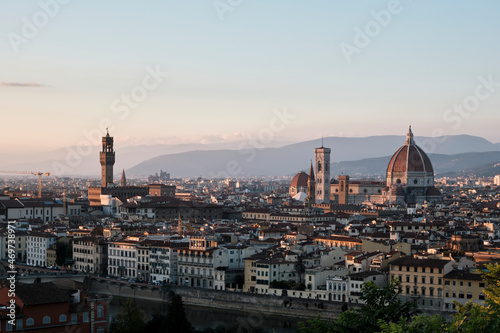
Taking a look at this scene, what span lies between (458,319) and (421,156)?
317 feet

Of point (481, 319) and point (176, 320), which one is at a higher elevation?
point (481, 319)

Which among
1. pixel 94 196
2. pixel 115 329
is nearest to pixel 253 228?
pixel 115 329

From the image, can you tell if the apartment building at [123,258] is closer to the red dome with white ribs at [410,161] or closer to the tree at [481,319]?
the tree at [481,319]

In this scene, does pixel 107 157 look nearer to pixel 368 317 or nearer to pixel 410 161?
pixel 410 161

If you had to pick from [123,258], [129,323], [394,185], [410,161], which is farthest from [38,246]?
[410,161]

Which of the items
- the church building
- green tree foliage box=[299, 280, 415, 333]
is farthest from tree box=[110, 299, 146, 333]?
the church building

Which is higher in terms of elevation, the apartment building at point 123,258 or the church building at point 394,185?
the church building at point 394,185

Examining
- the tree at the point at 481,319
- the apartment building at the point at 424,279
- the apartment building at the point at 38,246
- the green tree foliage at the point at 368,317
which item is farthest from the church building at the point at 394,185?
the tree at the point at 481,319

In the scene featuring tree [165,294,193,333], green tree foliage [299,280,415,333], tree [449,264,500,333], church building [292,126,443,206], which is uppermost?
church building [292,126,443,206]

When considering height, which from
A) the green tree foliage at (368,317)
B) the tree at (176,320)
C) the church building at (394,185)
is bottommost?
the tree at (176,320)

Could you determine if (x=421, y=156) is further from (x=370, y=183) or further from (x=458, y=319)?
(x=458, y=319)

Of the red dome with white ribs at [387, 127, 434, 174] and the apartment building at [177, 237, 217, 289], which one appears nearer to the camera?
the apartment building at [177, 237, 217, 289]

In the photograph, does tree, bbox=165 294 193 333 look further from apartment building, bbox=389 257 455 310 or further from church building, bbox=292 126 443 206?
church building, bbox=292 126 443 206

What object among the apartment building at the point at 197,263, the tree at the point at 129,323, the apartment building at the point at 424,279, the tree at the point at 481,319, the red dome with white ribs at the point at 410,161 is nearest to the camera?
the tree at the point at 481,319
